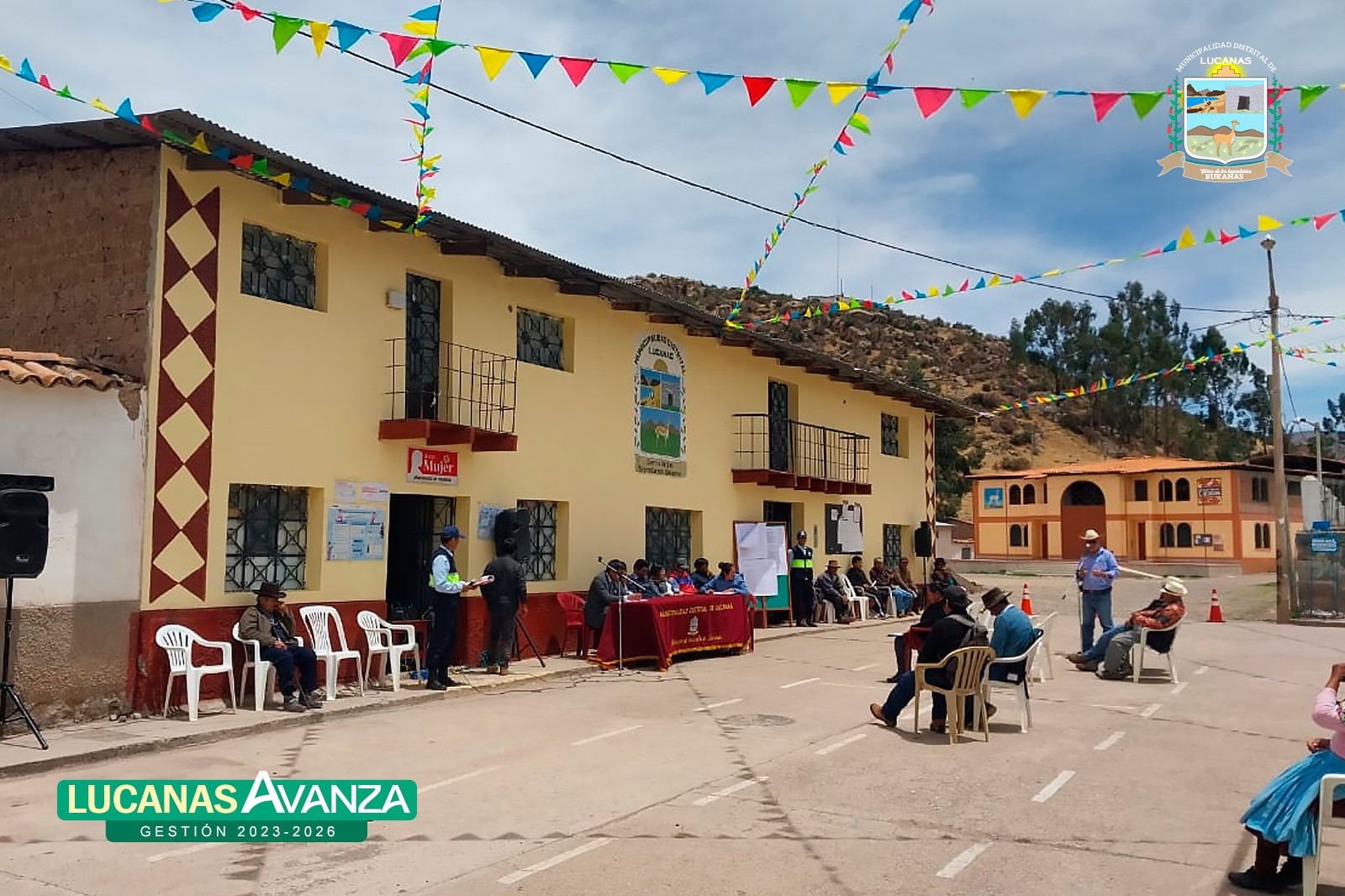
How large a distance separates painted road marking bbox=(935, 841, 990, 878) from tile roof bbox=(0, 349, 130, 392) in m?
8.19

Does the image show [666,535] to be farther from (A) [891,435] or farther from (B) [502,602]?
(A) [891,435]

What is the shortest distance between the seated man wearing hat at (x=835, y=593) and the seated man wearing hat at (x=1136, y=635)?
330 inches

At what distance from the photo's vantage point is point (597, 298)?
16.9 metres

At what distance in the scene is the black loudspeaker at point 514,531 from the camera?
14164mm

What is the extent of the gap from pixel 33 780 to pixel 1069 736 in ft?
27.1

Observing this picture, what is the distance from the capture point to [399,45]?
834 cm

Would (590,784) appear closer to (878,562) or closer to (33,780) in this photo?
(33,780)

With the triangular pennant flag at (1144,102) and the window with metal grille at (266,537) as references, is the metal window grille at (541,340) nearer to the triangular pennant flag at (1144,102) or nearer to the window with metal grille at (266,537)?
the window with metal grille at (266,537)

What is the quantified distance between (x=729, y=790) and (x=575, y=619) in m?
8.18

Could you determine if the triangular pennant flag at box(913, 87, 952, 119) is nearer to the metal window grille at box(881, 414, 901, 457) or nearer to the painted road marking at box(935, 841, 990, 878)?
the painted road marking at box(935, 841, 990, 878)

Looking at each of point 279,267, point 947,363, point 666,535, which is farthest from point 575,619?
point 947,363

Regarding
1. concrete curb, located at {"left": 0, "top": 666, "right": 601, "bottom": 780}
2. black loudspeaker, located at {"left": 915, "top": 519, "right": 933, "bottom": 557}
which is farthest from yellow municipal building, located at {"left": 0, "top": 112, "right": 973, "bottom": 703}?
black loudspeaker, located at {"left": 915, "top": 519, "right": 933, "bottom": 557}

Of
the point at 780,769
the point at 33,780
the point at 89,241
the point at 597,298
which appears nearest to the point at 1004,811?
the point at 780,769

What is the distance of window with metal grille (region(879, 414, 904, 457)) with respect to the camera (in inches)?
1066
